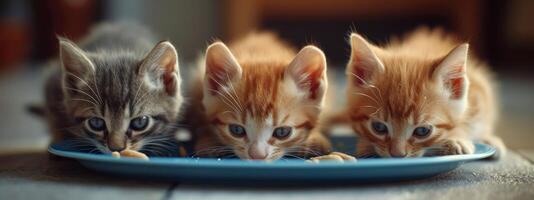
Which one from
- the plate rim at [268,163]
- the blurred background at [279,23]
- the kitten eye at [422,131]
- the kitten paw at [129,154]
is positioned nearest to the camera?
the plate rim at [268,163]

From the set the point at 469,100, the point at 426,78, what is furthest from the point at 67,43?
the point at 469,100

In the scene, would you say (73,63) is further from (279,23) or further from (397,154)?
(279,23)

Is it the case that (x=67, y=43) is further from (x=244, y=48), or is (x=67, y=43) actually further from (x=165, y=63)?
(x=244, y=48)

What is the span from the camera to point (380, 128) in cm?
183

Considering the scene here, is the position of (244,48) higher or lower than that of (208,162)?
higher

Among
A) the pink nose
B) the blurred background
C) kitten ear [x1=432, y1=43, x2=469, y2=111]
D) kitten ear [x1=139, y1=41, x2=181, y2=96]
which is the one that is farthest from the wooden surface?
the blurred background

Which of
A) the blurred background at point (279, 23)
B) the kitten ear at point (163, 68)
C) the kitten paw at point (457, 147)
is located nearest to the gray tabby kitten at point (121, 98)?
the kitten ear at point (163, 68)

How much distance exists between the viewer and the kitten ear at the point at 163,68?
1.86 m

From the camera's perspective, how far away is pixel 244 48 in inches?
92.4

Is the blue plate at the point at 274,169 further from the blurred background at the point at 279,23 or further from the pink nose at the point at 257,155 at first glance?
the blurred background at the point at 279,23

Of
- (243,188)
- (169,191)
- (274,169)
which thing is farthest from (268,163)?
(169,191)

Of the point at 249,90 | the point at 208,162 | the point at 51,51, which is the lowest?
the point at 51,51

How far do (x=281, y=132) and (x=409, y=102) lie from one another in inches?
14.2

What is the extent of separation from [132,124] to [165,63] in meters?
0.20
